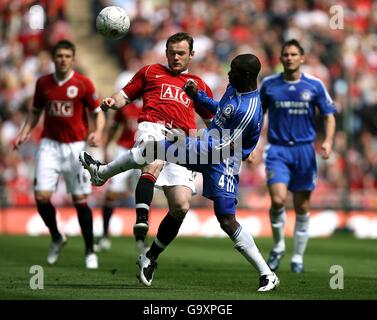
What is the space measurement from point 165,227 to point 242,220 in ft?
35.0

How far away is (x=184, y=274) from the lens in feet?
39.5

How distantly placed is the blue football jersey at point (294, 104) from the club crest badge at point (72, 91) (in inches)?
96.6

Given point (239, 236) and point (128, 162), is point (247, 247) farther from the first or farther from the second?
point (128, 162)

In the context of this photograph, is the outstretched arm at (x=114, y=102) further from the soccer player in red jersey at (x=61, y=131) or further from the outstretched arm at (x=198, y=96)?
the soccer player in red jersey at (x=61, y=131)

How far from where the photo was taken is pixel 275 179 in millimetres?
12820

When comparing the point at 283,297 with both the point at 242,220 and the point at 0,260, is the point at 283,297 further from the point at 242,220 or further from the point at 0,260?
the point at 242,220

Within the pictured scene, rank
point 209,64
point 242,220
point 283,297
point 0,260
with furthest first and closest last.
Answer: point 209,64 < point 242,220 < point 0,260 < point 283,297

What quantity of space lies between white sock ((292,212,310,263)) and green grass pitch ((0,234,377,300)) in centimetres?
29

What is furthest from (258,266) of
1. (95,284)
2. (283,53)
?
(283,53)

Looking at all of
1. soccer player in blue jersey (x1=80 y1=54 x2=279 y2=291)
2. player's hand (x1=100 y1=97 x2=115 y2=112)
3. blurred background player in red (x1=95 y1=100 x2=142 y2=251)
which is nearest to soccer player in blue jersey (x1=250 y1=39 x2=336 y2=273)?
soccer player in blue jersey (x1=80 y1=54 x2=279 y2=291)

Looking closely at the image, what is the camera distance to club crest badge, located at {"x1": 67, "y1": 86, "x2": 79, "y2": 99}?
43.3 feet

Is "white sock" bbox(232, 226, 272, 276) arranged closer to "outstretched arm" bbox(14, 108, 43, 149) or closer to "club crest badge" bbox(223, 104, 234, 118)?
"club crest badge" bbox(223, 104, 234, 118)

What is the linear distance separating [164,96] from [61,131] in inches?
107

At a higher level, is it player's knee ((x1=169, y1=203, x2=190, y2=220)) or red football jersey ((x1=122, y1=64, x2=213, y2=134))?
red football jersey ((x1=122, y1=64, x2=213, y2=134))
